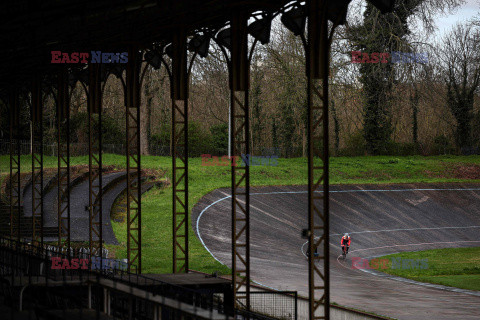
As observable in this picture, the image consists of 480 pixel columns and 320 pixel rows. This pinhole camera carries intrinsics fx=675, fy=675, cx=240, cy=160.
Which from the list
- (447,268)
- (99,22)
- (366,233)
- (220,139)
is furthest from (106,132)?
(99,22)

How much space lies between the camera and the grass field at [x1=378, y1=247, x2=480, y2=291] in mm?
33562

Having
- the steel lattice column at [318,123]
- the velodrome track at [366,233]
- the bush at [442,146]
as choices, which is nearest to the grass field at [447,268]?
the velodrome track at [366,233]

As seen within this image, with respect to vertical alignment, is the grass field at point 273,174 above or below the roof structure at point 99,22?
below

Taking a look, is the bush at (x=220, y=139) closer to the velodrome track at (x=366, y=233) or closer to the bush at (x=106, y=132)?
the bush at (x=106, y=132)

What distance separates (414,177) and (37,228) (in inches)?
1474

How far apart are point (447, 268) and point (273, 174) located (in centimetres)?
2655

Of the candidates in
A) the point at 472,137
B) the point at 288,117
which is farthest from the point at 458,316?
the point at 472,137

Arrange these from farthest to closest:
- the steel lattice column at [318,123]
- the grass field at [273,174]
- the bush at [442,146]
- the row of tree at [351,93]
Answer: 1. the bush at [442,146]
2. the row of tree at [351,93]
3. the grass field at [273,174]
4. the steel lattice column at [318,123]

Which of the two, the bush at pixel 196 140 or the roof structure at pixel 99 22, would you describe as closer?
the roof structure at pixel 99 22

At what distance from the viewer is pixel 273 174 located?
62.5 metres

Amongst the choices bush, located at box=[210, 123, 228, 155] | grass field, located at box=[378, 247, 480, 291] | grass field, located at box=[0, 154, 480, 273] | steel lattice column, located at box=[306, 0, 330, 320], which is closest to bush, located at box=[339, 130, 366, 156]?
grass field, located at box=[0, 154, 480, 273]

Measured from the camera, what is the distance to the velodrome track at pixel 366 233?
27.4 m

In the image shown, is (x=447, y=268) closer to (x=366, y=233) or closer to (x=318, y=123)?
(x=366, y=233)

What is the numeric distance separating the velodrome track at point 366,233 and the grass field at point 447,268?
5.76 ft
